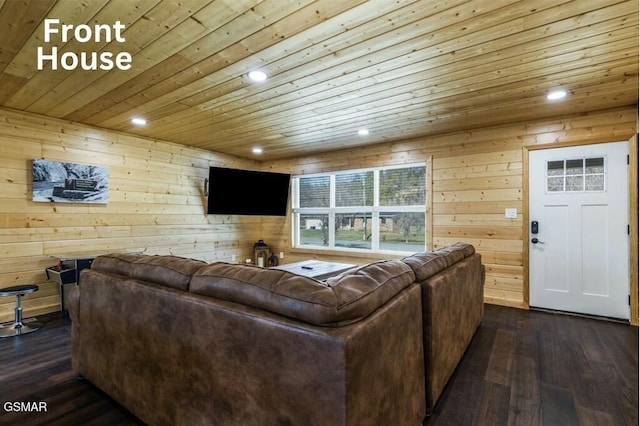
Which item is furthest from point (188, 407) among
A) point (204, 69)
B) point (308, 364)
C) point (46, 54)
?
point (46, 54)

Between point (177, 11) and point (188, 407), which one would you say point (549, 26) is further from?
point (188, 407)

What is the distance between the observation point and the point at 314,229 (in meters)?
5.99

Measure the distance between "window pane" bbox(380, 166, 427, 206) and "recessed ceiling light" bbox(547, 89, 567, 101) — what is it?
1.75 metres

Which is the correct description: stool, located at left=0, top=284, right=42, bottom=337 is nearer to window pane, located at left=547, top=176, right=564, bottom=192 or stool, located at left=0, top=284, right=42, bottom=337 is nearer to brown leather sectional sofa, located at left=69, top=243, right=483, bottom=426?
brown leather sectional sofa, located at left=69, top=243, right=483, bottom=426

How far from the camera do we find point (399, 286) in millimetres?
1487

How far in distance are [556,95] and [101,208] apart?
5.38 m

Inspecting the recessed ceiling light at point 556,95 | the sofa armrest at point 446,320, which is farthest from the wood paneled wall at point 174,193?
the sofa armrest at point 446,320

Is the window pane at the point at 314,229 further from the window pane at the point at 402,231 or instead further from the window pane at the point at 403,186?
the window pane at the point at 403,186

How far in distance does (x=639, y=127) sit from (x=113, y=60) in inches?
193

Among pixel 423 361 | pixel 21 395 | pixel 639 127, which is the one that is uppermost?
pixel 639 127

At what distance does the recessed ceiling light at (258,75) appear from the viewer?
259cm

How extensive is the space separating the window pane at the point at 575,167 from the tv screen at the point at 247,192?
4107mm

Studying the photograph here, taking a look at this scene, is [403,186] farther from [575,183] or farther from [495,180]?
[575,183]

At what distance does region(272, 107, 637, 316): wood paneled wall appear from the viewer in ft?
11.8
